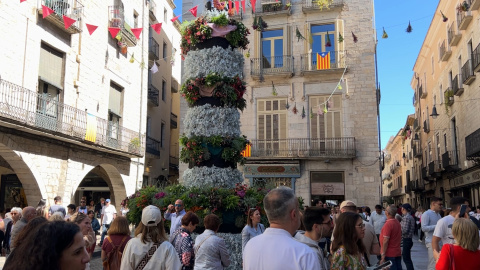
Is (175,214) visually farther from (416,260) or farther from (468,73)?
(468,73)

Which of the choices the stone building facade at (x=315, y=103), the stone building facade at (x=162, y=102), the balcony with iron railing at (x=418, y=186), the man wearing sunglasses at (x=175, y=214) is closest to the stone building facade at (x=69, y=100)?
the stone building facade at (x=162, y=102)

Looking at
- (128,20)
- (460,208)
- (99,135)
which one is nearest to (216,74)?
(460,208)

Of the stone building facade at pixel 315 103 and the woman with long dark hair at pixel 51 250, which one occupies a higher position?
the stone building facade at pixel 315 103

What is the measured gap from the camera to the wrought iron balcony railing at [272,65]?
22156 mm

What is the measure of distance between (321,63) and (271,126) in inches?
163

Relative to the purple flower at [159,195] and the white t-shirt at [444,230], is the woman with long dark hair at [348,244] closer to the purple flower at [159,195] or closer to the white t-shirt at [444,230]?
the white t-shirt at [444,230]

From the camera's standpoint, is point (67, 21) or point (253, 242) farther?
point (67, 21)

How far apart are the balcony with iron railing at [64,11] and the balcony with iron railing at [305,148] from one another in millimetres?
9799

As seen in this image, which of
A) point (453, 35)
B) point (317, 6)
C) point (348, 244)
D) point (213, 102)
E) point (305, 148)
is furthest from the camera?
point (453, 35)

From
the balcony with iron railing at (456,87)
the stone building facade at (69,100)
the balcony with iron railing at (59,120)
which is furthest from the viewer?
the balcony with iron railing at (456,87)

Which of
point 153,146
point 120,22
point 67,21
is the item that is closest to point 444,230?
point 67,21

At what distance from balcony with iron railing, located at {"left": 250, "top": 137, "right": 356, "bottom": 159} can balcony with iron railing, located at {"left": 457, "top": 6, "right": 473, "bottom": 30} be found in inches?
296

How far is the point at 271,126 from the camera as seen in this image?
22312mm

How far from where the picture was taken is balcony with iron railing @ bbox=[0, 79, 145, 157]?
12.3 meters
